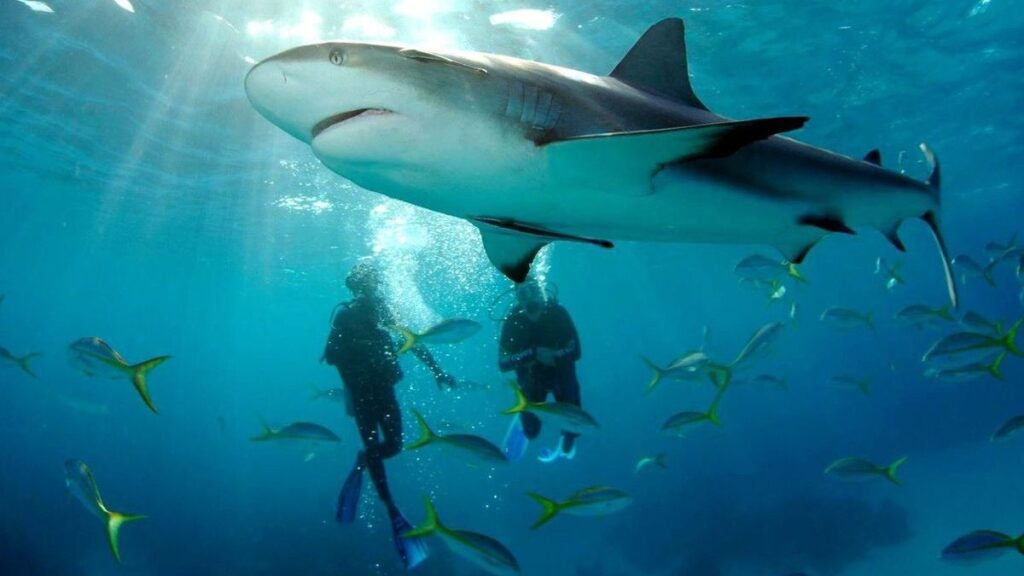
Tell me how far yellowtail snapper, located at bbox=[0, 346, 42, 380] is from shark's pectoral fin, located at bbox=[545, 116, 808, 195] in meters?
9.73

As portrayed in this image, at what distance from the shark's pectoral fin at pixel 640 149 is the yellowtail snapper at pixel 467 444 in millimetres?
4394

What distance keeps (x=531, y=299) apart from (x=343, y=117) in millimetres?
7128

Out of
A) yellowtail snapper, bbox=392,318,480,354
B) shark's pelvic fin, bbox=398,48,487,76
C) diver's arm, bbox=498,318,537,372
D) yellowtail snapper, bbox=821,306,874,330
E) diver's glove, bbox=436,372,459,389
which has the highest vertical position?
shark's pelvic fin, bbox=398,48,487,76

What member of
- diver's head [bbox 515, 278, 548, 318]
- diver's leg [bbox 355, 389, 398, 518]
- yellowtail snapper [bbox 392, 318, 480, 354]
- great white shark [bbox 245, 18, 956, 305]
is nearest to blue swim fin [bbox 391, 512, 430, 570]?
diver's leg [bbox 355, 389, 398, 518]

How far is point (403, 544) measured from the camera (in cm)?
749

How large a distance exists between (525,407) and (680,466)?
2092 cm

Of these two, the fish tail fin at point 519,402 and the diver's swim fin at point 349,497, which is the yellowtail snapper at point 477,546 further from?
the diver's swim fin at point 349,497

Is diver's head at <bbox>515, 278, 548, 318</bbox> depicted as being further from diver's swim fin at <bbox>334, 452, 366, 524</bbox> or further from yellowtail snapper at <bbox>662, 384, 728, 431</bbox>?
diver's swim fin at <bbox>334, 452, 366, 524</bbox>

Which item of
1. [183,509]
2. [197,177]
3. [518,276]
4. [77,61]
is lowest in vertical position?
[183,509]

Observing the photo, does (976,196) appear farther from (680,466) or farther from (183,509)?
(183,509)

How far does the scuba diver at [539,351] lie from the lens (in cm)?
901

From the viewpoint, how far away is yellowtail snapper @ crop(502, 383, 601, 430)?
20.5ft

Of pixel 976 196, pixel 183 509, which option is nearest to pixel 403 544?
pixel 183 509

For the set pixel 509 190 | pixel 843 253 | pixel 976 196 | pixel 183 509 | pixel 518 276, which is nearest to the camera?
pixel 509 190
